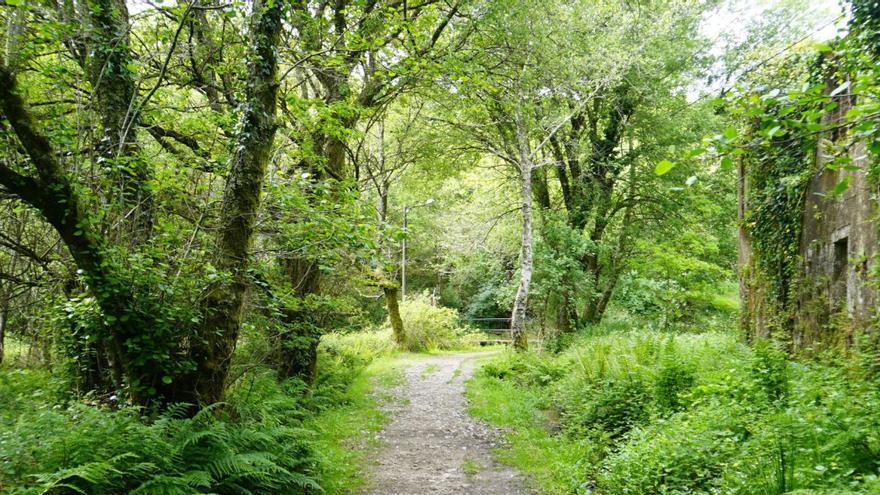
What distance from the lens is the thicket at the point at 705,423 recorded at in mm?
3795

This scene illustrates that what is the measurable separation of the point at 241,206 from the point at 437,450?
4603mm

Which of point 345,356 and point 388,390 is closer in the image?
point 388,390

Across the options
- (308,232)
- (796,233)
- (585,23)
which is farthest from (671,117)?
(308,232)

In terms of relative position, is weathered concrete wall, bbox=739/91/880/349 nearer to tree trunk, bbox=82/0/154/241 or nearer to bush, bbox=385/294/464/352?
tree trunk, bbox=82/0/154/241

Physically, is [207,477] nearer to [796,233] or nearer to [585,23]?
[796,233]

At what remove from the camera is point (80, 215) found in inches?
159

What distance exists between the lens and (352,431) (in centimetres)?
803

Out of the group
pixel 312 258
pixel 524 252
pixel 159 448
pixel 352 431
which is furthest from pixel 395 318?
pixel 159 448

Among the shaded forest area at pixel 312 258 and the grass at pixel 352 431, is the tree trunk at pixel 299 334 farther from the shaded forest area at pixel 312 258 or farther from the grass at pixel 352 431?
the grass at pixel 352 431

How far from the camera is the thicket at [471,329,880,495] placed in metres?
3.79

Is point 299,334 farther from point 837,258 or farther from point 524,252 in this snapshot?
point 837,258

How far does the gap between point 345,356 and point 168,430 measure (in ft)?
30.2

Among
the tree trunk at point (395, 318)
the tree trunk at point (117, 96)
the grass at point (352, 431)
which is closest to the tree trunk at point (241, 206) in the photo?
the tree trunk at point (117, 96)

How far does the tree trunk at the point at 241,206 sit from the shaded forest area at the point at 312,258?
0.03 meters
